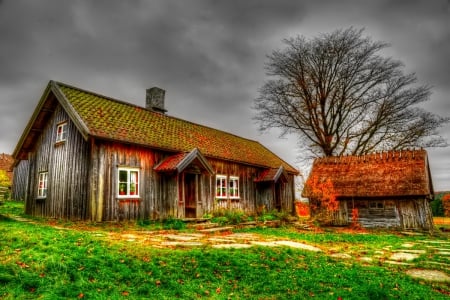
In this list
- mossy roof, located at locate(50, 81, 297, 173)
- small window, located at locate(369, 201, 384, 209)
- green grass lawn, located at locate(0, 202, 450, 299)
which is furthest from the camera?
small window, located at locate(369, 201, 384, 209)

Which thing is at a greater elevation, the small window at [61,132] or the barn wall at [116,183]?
the small window at [61,132]

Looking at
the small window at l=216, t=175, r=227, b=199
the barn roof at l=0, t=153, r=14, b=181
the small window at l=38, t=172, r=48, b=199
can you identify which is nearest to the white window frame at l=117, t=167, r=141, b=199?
the small window at l=38, t=172, r=48, b=199

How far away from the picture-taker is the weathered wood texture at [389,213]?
1611cm

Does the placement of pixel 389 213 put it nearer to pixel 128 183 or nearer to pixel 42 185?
pixel 128 183

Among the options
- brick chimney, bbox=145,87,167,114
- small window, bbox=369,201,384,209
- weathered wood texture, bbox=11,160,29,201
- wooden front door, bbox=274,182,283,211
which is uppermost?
brick chimney, bbox=145,87,167,114

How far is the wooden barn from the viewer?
16.2m

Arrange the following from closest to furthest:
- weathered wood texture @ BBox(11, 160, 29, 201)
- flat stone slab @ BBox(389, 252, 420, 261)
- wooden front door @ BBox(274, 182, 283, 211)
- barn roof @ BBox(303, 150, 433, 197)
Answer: flat stone slab @ BBox(389, 252, 420, 261) → barn roof @ BBox(303, 150, 433, 197) → wooden front door @ BBox(274, 182, 283, 211) → weathered wood texture @ BBox(11, 160, 29, 201)

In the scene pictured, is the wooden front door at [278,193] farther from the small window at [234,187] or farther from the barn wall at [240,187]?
the small window at [234,187]

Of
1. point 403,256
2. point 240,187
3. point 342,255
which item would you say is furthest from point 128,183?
point 403,256

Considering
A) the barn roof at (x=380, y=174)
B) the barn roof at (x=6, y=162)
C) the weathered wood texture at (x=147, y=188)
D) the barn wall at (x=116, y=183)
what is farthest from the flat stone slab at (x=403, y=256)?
the barn roof at (x=6, y=162)

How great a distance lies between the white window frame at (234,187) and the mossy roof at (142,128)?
1.33 m

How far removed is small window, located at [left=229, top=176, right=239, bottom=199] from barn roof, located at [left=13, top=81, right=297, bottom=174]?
1.25m

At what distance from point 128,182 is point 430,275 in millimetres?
11619

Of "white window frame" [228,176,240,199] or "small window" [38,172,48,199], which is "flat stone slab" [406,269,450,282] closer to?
"white window frame" [228,176,240,199]
